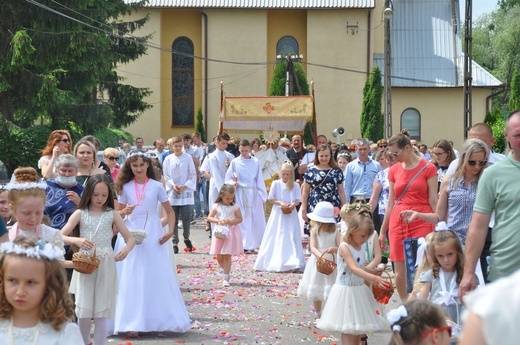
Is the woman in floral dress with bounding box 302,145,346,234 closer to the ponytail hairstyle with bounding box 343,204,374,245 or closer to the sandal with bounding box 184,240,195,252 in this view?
the sandal with bounding box 184,240,195,252

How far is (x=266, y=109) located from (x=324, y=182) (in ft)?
44.2

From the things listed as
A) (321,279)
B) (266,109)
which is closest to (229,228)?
(321,279)

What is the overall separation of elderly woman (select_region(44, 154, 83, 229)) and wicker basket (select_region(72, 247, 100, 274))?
117cm

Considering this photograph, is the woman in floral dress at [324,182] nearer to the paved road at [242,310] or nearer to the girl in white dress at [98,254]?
the paved road at [242,310]

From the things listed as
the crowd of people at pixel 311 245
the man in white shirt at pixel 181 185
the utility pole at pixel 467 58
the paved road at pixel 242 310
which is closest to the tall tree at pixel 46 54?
the man in white shirt at pixel 181 185

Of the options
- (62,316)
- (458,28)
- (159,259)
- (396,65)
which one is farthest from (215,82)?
(62,316)

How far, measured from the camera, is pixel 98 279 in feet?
27.5

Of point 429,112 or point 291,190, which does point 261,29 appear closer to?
point 429,112

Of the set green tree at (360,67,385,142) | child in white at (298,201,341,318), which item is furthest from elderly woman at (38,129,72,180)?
green tree at (360,67,385,142)

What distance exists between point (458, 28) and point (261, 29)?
11331 millimetres

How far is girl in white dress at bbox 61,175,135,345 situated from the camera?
27.2 ft

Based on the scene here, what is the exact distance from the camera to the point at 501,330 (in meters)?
1.95

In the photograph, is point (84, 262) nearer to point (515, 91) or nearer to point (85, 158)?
point (85, 158)

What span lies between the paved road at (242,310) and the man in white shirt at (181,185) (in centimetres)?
118
